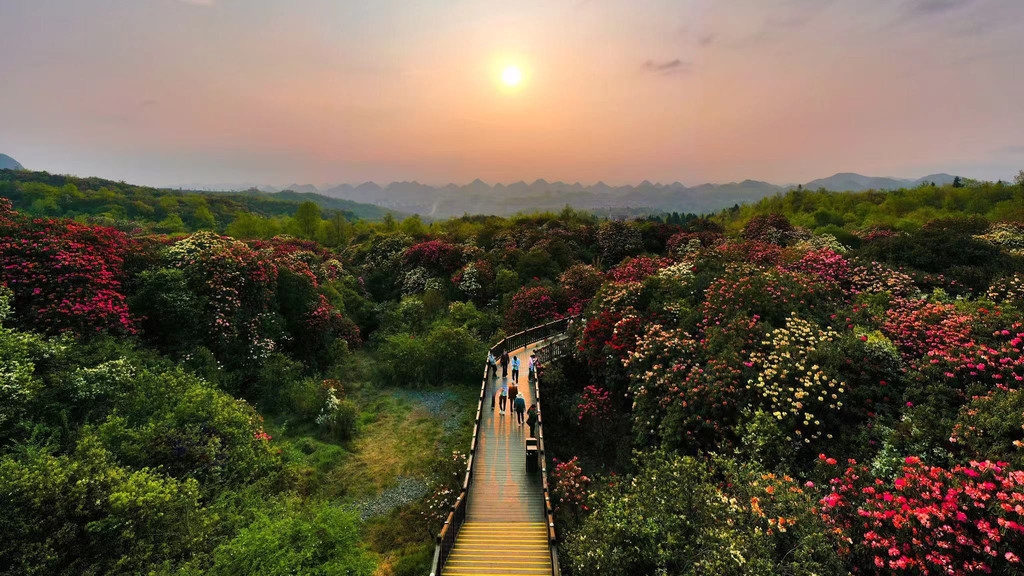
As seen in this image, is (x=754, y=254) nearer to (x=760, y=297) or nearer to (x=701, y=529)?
(x=760, y=297)

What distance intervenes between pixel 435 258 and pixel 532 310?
13040mm

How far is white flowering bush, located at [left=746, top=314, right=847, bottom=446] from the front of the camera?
29.4 ft

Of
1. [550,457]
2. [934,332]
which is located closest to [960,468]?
[934,332]

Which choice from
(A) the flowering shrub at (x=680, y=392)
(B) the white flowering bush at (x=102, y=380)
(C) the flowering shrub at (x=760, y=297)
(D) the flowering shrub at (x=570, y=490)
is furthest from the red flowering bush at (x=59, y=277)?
(C) the flowering shrub at (x=760, y=297)

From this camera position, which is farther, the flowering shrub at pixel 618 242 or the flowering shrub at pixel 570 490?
the flowering shrub at pixel 618 242

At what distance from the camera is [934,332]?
9703 millimetres

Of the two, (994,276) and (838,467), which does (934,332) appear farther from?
(994,276)

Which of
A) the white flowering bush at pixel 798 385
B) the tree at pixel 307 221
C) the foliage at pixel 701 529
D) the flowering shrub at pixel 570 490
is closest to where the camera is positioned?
the foliage at pixel 701 529

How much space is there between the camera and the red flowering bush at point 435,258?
3266 centimetres

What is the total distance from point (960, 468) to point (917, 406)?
2537 millimetres

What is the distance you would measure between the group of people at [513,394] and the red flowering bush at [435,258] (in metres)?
15.8

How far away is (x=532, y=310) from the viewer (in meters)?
22.9

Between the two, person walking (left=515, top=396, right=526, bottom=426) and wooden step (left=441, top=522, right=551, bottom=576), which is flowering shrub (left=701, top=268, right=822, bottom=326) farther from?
wooden step (left=441, top=522, right=551, bottom=576)

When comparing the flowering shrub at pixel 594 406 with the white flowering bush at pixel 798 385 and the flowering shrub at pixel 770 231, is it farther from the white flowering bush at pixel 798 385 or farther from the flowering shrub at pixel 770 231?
the flowering shrub at pixel 770 231
